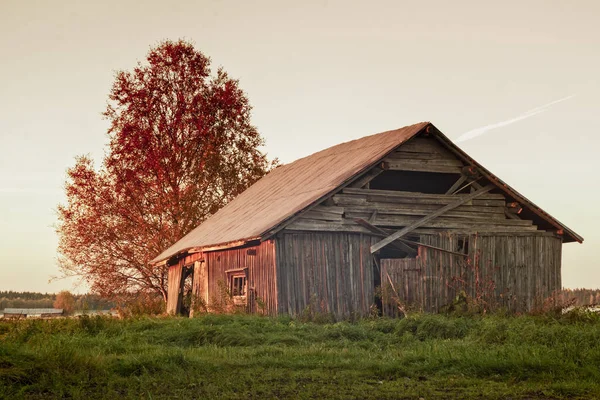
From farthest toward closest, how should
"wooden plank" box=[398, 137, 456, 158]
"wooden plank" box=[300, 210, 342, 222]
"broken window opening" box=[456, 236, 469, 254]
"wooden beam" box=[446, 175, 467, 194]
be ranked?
"wooden beam" box=[446, 175, 467, 194] → "broken window opening" box=[456, 236, 469, 254] → "wooden plank" box=[398, 137, 456, 158] → "wooden plank" box=[300, 210, 342, 222]

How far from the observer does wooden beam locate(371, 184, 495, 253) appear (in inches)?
891

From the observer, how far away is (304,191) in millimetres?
24047

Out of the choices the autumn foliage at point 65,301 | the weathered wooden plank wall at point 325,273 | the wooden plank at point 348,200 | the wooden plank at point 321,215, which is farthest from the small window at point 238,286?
the autumn foliage at point 65,301

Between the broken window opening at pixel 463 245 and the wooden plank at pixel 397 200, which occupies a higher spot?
the wooden plank at pixel 397 200

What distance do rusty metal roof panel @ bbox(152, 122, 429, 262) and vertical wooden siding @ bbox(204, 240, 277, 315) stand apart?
0.67 m

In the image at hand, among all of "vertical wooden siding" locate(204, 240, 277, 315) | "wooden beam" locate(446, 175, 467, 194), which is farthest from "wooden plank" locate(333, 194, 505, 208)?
"vertical wooden siding" locate(204, 240, 277, 315)

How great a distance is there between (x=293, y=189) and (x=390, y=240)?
470 cm

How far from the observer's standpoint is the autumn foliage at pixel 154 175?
36.0m

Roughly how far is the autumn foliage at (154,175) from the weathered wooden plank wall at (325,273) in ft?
52.1

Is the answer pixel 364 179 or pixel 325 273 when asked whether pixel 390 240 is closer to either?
pixel 364 179

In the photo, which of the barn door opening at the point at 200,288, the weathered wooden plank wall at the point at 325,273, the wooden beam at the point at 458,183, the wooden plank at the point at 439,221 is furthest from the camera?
the barn door opening at the point at 200,288

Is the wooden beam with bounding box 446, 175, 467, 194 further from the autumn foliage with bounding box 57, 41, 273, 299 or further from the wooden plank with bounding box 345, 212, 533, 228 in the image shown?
the autumn foliage with bounding box 57, 41, 273, 299

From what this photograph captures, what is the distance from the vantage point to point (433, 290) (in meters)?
23.0

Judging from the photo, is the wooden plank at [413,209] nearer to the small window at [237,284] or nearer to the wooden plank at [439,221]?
the wooden plank at [439,221]
